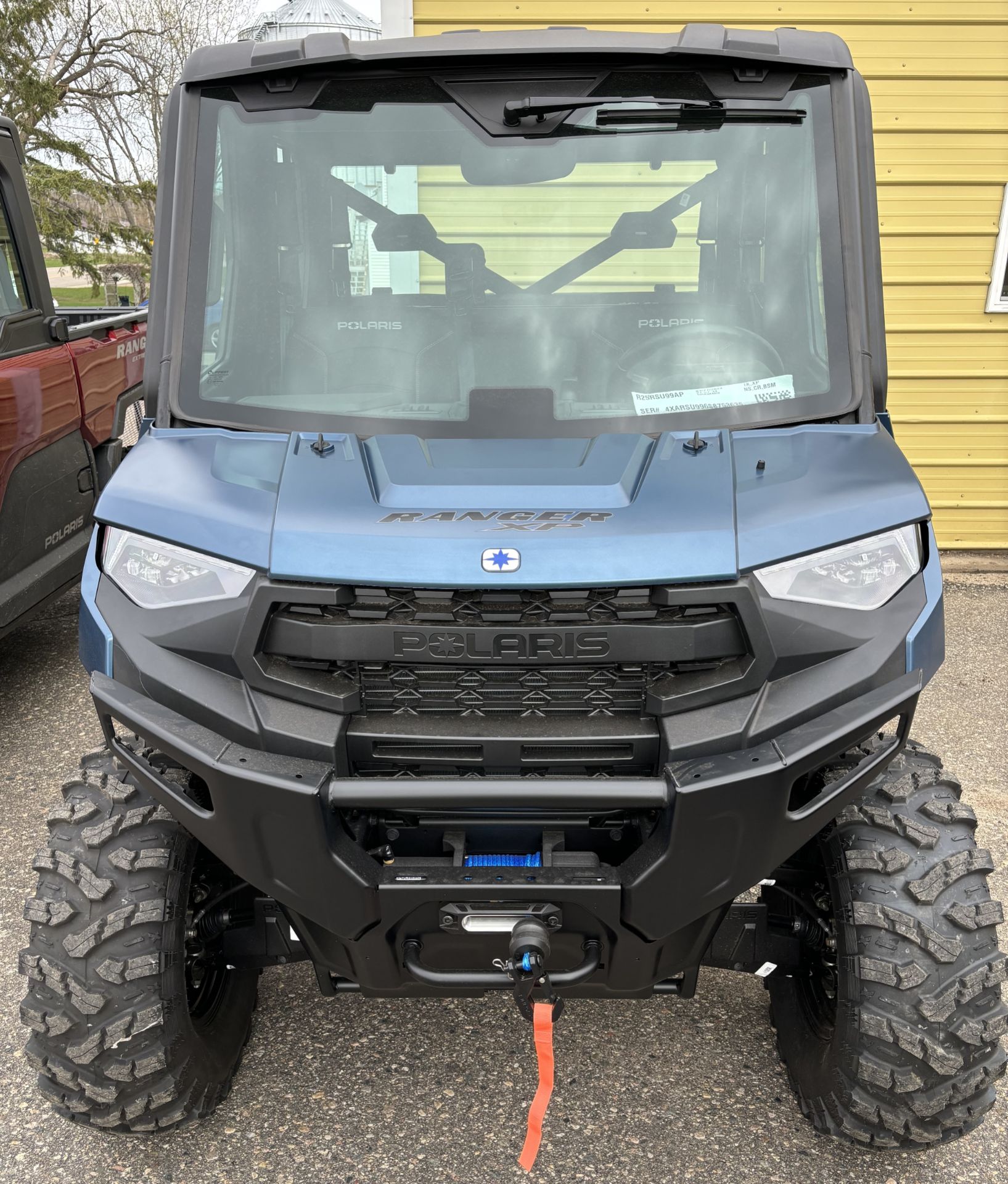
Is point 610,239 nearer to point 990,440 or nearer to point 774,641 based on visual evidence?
point 774,641

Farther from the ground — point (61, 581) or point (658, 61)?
point (658, 61)

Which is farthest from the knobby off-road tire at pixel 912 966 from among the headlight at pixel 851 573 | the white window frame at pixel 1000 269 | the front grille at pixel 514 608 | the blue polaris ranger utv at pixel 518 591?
the white window frame at pixel 1000 269

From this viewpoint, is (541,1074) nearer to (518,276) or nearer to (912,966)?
(912,966)

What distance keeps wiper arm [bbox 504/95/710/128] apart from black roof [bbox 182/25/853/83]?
0.29 ft

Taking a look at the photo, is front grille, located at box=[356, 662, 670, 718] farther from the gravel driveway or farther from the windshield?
the gravel driveway

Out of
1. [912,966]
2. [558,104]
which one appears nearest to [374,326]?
[558,104]

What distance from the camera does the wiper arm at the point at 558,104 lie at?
2441mm

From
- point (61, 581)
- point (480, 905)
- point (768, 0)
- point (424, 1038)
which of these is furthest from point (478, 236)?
point (768, 0)

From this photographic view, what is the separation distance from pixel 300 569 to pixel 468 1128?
145 cm

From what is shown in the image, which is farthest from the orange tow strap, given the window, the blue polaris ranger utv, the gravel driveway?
the window

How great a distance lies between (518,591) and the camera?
6.58 feet

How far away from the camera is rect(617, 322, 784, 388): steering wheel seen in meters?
2.53

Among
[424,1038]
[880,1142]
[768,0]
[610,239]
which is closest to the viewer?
[880,1142]

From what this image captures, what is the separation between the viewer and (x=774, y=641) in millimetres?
1996
